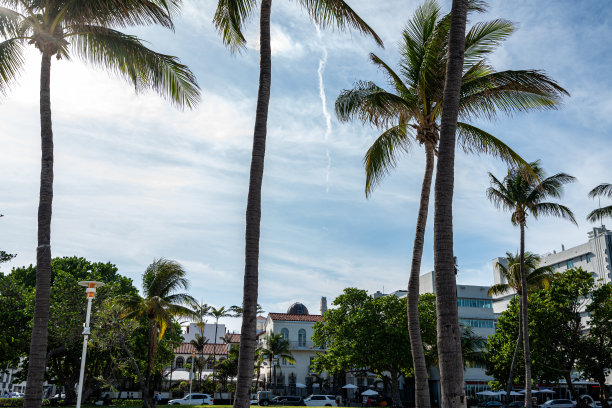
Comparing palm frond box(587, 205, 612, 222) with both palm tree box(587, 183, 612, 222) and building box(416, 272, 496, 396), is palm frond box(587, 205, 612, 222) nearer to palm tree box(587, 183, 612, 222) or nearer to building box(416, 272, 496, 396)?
palm tree box(587, 183, 612, 222)

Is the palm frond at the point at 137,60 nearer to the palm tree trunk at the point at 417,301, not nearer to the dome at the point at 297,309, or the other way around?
the palm tree trunk at the point at 417,301

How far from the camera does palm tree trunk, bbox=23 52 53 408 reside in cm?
959

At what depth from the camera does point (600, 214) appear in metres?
26.5

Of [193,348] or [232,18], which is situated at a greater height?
[232,18]

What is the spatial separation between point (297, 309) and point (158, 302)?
49.4m

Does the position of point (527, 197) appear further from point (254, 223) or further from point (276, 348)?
point (276, 348)

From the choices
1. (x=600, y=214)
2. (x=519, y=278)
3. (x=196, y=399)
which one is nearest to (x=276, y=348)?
(x=196, y=399)

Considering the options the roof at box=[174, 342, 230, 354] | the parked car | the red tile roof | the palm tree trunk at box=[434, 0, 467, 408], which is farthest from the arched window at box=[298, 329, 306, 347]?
the palm tree trunk at box=[434, 0, 467, 408]

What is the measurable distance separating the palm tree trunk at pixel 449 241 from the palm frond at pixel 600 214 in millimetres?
22112

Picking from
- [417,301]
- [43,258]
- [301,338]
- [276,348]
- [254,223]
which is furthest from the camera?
[301,338]

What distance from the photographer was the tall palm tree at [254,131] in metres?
8.38

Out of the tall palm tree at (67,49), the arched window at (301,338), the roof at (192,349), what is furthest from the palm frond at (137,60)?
the roof at (192,349)

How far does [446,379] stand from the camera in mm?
6902

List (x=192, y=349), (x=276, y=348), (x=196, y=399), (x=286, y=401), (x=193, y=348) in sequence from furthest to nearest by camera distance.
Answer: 1. (x=192, y=349)
2. (x=193, y=348)
3. (x=276, y=348)
4. (x=196, y=399)
5. (x=286, y=401)
